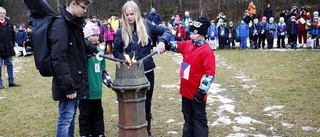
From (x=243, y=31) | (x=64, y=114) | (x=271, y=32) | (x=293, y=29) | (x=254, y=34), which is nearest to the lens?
(x=64, y=114)

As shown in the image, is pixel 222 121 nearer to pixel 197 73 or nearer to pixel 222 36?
pixel 197 73

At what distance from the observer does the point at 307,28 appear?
16578mm

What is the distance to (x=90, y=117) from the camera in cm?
468

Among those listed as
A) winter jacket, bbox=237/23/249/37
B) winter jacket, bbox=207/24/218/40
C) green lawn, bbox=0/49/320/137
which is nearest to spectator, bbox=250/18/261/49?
winter jacket, bbox=237/23/249/37

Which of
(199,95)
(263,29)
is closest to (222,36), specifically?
(263,29)

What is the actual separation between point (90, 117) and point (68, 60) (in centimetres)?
131

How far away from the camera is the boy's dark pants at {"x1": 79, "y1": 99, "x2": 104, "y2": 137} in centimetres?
458

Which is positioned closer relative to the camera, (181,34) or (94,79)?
(94,79)

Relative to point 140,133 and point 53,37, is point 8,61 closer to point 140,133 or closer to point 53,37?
point 53,37

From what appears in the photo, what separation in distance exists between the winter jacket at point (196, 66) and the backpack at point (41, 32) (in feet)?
5.22

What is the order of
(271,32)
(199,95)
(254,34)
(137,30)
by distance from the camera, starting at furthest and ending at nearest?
1. (254,34)
2. (271,32)
3. (137,30)
4. (199,95)

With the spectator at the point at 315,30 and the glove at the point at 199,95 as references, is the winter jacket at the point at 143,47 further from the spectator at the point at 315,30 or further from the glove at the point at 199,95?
the spectator at the point at 315,30

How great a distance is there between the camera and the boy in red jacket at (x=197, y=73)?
13.2ft

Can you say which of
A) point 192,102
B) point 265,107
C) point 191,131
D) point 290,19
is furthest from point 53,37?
point 290,19
